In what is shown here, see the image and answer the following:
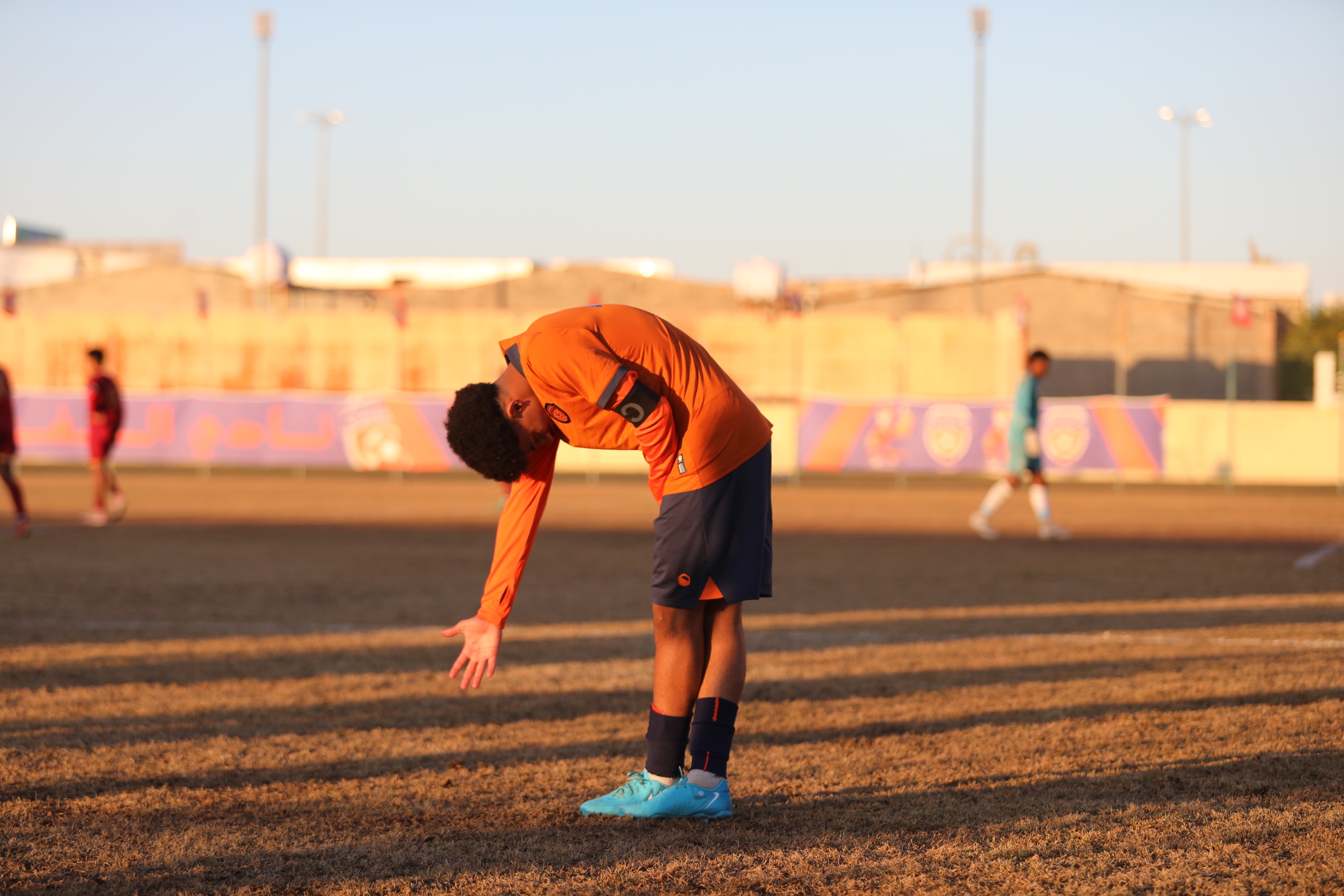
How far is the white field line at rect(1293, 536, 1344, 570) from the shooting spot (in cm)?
1199

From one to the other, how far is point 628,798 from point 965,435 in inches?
925

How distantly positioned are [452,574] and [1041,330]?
134ft

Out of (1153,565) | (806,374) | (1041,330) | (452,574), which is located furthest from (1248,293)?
(452,574)

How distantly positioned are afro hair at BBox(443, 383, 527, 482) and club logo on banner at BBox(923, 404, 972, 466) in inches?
937

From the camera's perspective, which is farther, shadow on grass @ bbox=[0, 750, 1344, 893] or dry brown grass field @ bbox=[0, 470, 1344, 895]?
dry brown grass field @ bbox=[0, 470, 1344, 895]

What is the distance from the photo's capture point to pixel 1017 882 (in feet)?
11.2

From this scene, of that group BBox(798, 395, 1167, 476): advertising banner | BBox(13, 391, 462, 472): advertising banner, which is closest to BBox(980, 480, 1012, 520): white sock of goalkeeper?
BBox(798, 395, 1167, 476): advertising banner

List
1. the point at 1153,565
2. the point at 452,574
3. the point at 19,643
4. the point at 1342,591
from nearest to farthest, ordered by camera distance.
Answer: the point at 19,643 < the point at 1342,591 < the point at 452,574 < the point at 1153,565

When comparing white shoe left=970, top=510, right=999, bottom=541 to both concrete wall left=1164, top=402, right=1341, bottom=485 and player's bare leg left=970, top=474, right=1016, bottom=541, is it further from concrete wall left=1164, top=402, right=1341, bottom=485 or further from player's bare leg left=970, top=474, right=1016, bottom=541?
concrete wall left=1164, top=402, right=1341, bottom=485

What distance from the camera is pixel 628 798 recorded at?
162 inches

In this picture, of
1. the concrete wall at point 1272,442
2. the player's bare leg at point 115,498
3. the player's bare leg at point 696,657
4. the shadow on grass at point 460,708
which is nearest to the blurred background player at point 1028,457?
the shadow on grass at point 460,708

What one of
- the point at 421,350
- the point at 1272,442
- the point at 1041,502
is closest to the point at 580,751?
the point at 1041,502

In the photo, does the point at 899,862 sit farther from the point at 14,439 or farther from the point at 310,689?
the point at 14,439

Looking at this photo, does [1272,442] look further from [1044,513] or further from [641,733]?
[641,733]
